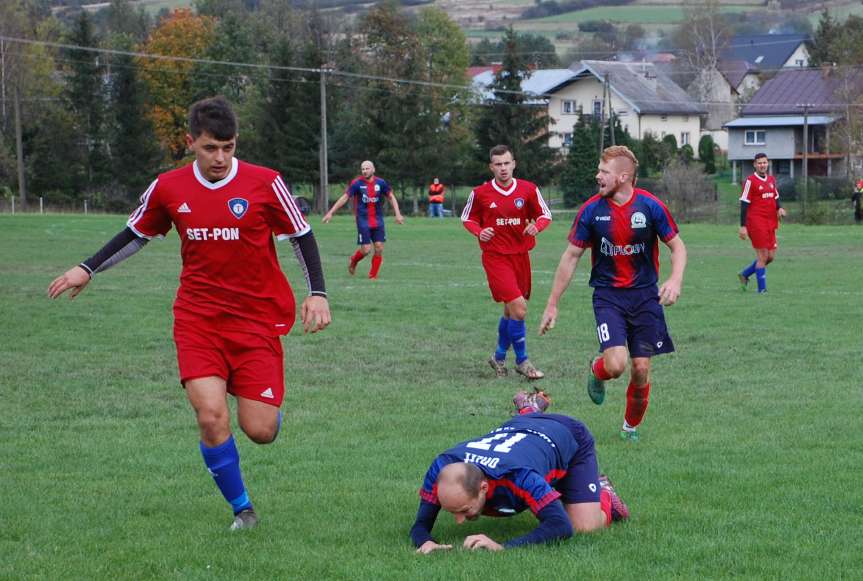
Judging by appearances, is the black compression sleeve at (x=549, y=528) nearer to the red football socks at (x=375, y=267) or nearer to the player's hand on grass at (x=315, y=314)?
the player's hand on grass at (x=315, y=314)

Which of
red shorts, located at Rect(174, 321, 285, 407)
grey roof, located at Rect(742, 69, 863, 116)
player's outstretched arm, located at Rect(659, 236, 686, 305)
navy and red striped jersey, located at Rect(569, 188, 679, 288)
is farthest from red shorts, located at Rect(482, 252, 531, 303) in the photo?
grey roof, located at Rect(742, 69, 863, 116)

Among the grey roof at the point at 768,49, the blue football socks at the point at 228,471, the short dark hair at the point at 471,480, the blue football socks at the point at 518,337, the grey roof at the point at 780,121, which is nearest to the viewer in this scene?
the short dark hair at the point at 471,480

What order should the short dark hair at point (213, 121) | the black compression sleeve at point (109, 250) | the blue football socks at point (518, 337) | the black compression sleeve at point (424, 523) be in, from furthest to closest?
1. the blue football socks at point (518, 337)
2. the black compression sleeve at point (109, 250)
3. the short dark hair at point (213, 121)
4. the black compression sleeve at point (424, 523)

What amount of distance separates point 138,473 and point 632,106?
3260 inches

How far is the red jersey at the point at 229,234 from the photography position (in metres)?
6.36

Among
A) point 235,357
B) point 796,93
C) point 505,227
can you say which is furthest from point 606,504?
point 796,93

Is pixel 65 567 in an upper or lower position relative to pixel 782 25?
lower

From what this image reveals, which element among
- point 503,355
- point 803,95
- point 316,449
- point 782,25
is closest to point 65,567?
point 316,449

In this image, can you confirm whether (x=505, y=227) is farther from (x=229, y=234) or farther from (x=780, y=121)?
(x=780, y=121)

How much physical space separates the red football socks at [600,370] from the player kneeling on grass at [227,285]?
286 centimetres

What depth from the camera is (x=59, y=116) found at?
2847 inches

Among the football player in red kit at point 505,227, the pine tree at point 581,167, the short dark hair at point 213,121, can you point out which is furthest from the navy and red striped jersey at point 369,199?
the pine tree at point 581,167

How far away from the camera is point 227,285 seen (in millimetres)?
6457

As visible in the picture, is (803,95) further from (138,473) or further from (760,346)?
(138,473)
